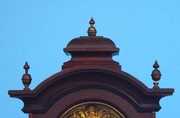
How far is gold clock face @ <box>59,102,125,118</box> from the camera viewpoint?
2.28 m

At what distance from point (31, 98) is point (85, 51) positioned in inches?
9.3

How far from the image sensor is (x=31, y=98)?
2262 mm

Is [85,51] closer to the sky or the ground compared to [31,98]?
closer to the sky

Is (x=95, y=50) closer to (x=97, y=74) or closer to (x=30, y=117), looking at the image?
(x=97, y=74)

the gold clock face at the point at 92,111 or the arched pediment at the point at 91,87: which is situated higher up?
the arched pediment at the point at 91,87

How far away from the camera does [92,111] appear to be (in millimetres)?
2279

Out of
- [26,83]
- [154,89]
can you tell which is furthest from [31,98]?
[154,89]

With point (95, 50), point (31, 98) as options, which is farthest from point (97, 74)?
point (31, 98)

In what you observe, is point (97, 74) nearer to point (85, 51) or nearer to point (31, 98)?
point (85, 51)

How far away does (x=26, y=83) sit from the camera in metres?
2.28

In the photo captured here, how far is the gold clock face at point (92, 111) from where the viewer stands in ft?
7.48

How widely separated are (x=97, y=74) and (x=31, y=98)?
228 mm

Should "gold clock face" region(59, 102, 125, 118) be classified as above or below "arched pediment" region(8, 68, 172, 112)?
below

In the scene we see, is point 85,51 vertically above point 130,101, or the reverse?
point 85,51
